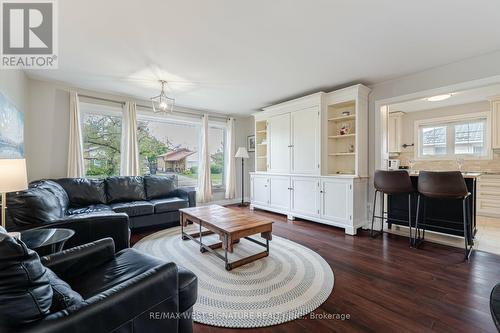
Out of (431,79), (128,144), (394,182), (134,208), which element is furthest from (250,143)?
(431,79)

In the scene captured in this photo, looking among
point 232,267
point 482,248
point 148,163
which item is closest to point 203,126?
point 148,163

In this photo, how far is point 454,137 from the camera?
5172mm

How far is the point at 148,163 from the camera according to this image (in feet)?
15.6

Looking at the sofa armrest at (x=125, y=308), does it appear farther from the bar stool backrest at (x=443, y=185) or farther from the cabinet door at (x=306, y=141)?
the cabinet door at (x=306, y=141)

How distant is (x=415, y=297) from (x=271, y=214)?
3.16m

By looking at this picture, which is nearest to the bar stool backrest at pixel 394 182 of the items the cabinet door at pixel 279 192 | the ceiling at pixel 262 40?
the ceiling at pixel 262 40

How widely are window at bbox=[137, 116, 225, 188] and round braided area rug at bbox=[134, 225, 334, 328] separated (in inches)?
86.3

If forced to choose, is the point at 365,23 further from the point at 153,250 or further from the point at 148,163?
the point at 148,163

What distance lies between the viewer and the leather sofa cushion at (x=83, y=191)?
3.32 metres

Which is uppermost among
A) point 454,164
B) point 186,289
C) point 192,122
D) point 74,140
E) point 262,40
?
point 262,40

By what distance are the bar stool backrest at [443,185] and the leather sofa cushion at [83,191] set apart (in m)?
4.58

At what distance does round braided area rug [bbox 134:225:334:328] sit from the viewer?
5.44ft

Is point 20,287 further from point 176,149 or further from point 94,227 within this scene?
point 176,149

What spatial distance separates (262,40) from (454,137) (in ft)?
17.6
